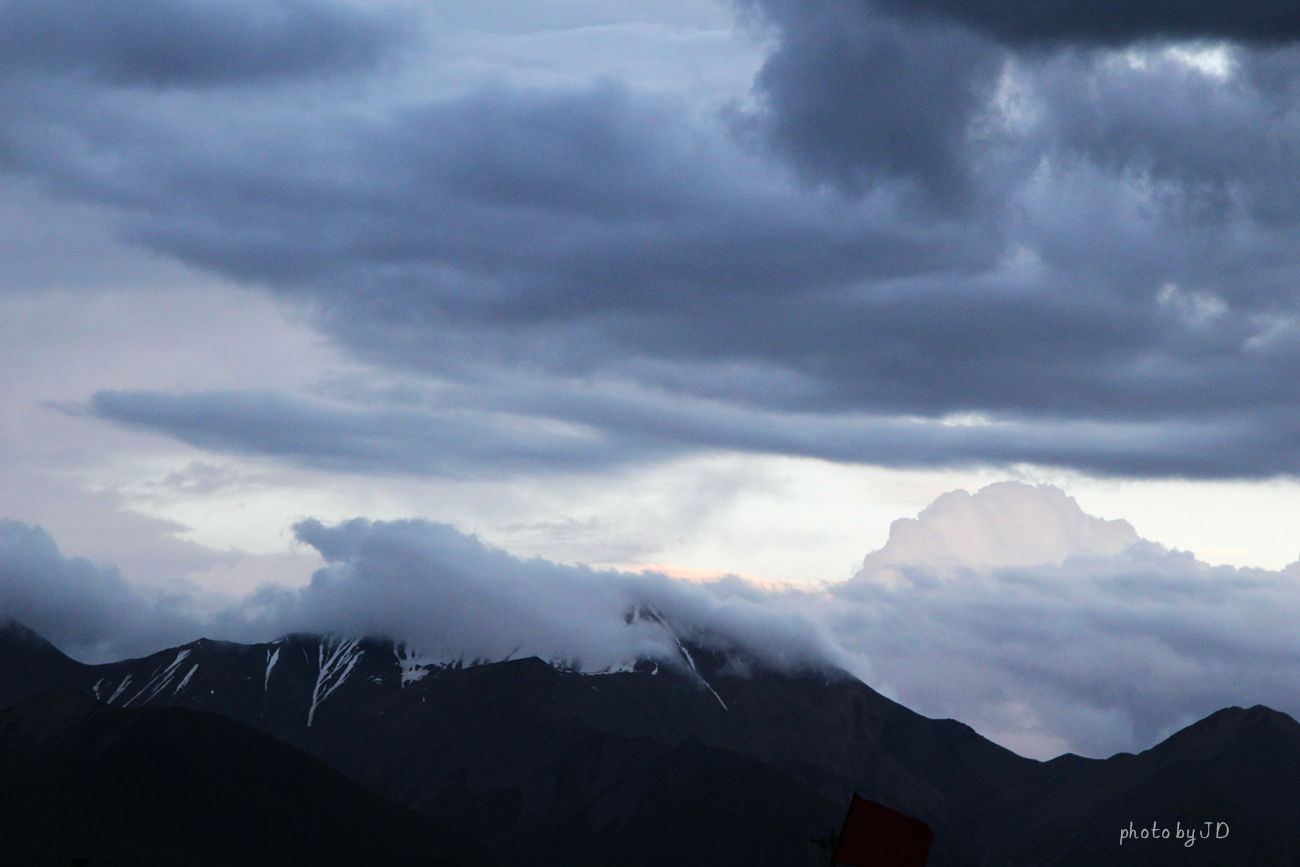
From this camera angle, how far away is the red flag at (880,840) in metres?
46.4

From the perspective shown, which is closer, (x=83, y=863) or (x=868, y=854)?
(x=868, y=854)

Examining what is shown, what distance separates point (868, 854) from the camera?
46375mm

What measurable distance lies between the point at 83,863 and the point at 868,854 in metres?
75.3

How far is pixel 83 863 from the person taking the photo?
102 meters

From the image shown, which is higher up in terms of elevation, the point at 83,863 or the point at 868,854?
the point at 868,854

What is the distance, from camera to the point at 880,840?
46.5 metres

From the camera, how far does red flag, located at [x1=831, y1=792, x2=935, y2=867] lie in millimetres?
46375
